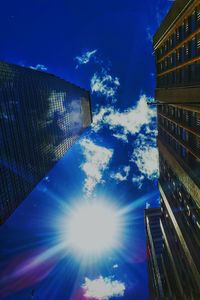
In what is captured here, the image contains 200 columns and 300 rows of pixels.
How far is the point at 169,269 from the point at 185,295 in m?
23.0

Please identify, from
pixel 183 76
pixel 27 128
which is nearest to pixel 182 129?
pixel 183 76

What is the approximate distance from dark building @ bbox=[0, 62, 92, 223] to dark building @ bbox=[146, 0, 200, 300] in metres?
46.0

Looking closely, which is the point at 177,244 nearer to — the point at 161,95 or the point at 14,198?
the point at 161,95

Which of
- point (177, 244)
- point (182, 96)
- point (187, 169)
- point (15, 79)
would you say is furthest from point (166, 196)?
point (15, 79)

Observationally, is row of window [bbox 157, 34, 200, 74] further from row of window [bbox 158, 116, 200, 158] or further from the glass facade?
row of window [bbox 158, 116, 200, 158]

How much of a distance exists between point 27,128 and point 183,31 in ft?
254

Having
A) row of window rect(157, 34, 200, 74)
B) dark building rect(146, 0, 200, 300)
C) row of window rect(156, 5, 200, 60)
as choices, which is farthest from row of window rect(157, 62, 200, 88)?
row of window rect(156, 5, 200, 60)

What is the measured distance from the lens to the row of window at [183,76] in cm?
4512

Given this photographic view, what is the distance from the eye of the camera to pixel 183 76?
52.0 meters

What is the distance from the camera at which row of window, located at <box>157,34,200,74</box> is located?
4438 cm

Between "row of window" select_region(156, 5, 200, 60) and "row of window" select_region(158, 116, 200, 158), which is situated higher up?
"row of window" select_region(156, 5, 200, 60)

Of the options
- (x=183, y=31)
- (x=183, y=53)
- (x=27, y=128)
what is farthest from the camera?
(x=27, y=128)

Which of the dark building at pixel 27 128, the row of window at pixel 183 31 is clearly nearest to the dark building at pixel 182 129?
the row of window at pixel 183 31

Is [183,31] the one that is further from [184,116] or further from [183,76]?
[184,116]
